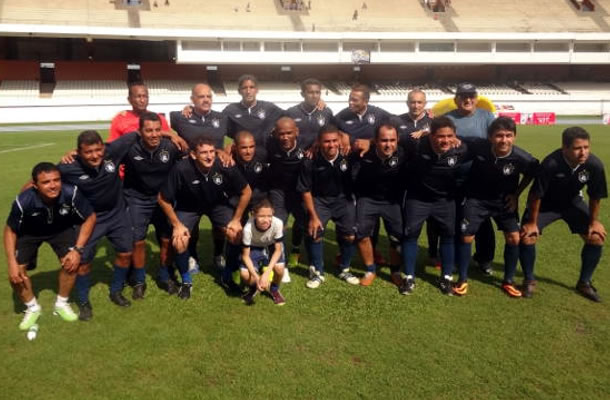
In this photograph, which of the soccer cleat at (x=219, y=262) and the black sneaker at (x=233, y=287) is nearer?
the black sneaker at (x=233, y=287)

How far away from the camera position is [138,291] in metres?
5.04

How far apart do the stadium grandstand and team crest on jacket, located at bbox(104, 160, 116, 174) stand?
2427 centimetres

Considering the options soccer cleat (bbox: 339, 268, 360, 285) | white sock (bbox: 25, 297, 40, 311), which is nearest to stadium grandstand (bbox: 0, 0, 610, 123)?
soccer cleat (bbox: 339, 268, 360, 285)

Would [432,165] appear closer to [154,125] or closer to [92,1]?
[154,125]

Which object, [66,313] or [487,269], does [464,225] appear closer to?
[487,269]

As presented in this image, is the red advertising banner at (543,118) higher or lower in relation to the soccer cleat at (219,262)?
higher

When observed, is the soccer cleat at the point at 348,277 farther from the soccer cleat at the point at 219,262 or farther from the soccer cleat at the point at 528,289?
the soccer cleat at the point at 528,289

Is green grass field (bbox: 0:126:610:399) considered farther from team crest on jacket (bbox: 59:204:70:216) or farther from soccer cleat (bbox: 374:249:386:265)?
team crest on jacket (bbox: 59:204:70:216)

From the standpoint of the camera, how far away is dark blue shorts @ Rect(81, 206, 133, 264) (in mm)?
4691

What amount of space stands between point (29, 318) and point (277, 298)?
246 cm

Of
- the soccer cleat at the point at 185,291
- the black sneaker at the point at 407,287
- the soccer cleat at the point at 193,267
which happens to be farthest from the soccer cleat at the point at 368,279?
the soccer cleat at the point at 193,267

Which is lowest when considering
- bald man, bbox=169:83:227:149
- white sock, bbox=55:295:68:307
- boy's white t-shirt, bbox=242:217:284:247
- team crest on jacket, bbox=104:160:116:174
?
→ white sock, bbox=55:295:68:307

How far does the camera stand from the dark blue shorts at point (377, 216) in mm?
5270

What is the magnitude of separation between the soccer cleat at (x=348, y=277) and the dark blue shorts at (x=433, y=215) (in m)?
0.81
